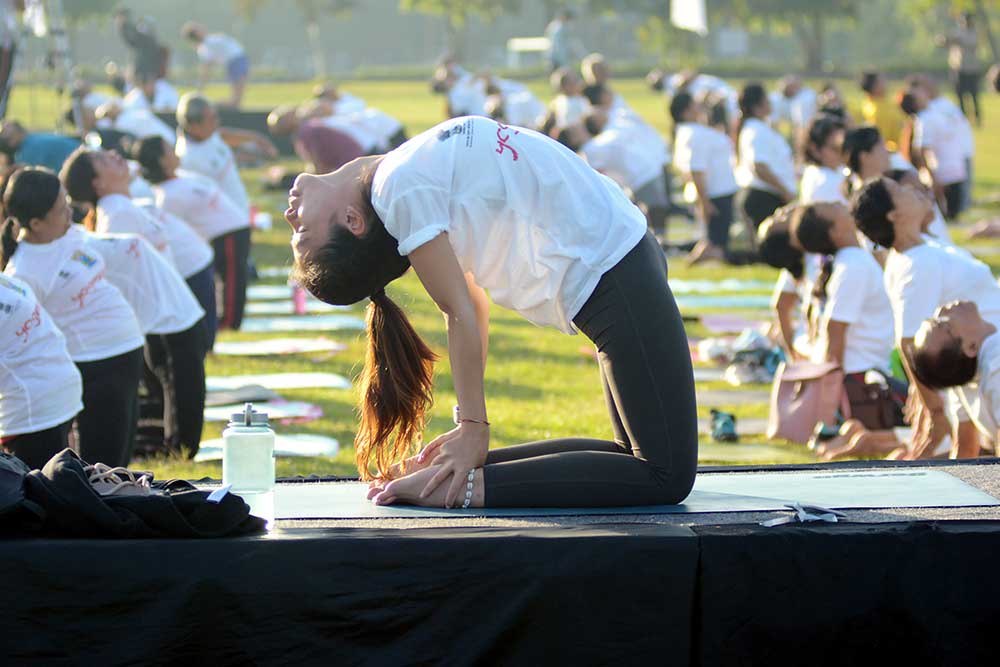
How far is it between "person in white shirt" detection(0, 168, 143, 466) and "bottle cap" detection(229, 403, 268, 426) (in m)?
1.82

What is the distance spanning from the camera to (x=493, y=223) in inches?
154

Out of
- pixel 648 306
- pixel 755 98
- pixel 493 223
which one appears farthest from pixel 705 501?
pixel 755 98

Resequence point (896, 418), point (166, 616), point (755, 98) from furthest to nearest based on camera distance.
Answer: point (755, 98) → point (896, 418) → point (166, 616)

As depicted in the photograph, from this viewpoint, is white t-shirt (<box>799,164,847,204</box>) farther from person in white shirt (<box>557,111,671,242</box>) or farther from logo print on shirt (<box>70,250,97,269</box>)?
logo print on shirt (<box>70,250,97,269</box>)

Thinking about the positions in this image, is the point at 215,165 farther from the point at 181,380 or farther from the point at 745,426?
the point at 745,426

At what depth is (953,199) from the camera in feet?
54.9

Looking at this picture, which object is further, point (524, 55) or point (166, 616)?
point (524, 55)

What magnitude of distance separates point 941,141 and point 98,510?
1383cm

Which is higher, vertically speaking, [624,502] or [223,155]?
[223,155]

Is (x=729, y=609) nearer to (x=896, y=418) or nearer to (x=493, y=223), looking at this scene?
(x=493, y=223)

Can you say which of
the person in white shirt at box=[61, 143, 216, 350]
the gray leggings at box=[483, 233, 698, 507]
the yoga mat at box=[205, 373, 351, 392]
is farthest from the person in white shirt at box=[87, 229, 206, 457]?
the gray leggings at box=[483, 233, 698, 507]

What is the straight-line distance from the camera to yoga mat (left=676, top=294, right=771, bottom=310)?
462 inches

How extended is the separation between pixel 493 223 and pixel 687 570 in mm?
1052

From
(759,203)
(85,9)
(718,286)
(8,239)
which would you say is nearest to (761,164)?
(759,203)
